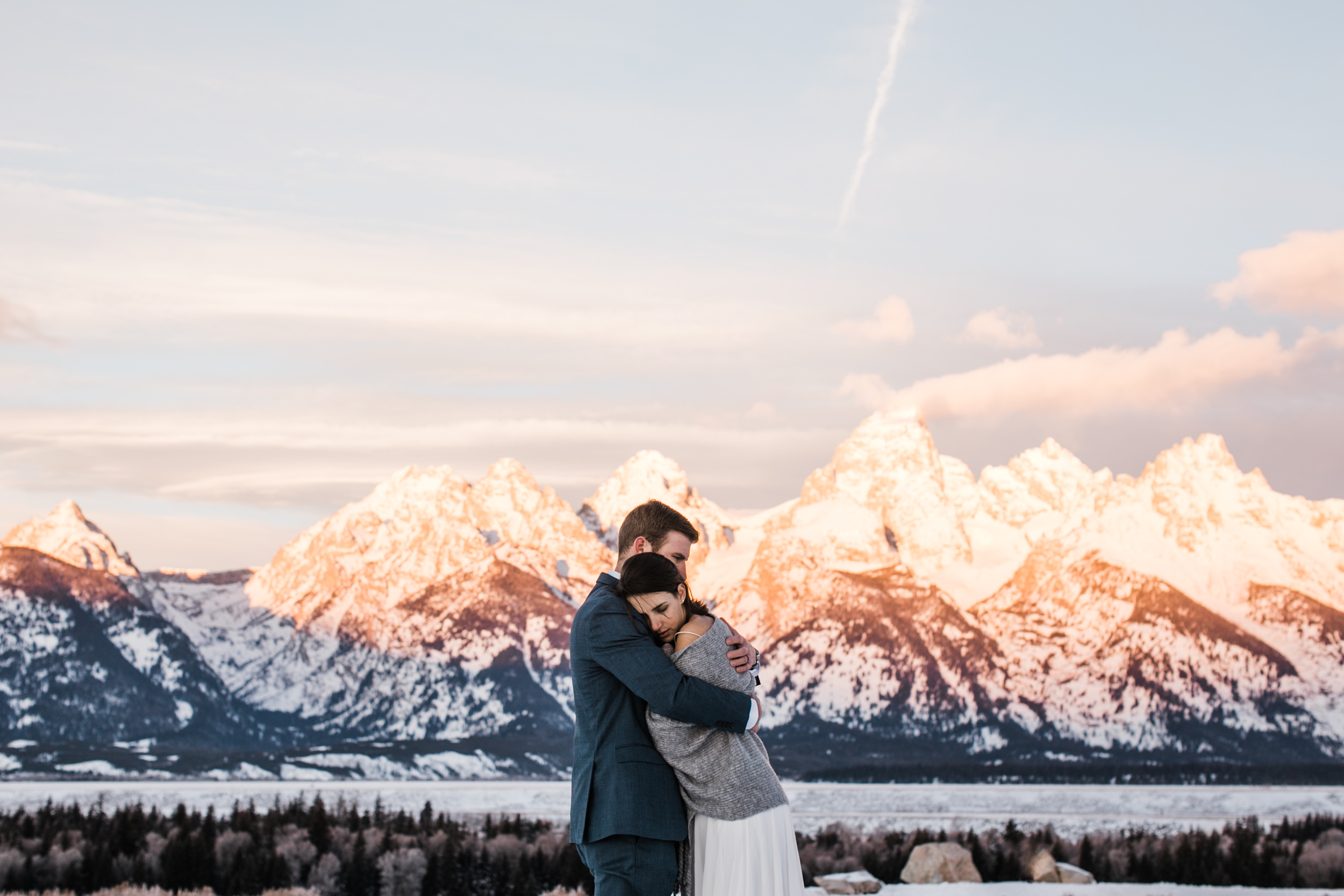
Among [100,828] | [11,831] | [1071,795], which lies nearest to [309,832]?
[100,828]

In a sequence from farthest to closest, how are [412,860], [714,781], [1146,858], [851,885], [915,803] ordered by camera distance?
1. [915,803]
2. [1146,858]
3. [412,860]
4. [851,885]
5. [714,781]

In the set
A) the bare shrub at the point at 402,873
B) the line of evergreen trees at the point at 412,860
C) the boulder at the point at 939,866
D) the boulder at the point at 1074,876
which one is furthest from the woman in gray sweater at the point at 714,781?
the bare shrub at the point at 402,873

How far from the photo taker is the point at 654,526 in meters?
6.88

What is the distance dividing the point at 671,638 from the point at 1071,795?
121 m

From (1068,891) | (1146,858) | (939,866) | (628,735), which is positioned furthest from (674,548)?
(1146,858)

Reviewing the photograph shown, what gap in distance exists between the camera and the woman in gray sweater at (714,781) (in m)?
6.36

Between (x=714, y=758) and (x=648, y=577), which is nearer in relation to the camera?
(x=714, y=758)

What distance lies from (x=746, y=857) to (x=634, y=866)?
20.2 inches

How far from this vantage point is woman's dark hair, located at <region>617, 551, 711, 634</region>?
6566mm

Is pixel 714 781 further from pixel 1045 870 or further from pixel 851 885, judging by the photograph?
pixel 1045 870

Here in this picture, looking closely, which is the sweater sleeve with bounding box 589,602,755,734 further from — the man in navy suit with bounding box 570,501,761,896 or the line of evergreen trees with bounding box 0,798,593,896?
the line of evergreen trees with bounding box 0,798,593,896

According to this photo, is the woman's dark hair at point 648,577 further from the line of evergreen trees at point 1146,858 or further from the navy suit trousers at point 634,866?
the line of evergreen trees at point 1146,858

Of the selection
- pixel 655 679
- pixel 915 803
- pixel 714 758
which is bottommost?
pixel 915 803

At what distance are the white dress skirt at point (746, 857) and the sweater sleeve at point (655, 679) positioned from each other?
17.2 inches
